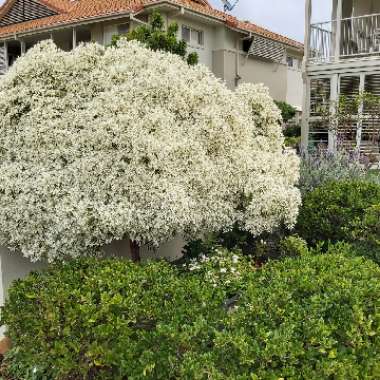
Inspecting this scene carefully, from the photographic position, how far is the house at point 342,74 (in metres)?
13.2

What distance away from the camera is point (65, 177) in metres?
4.10

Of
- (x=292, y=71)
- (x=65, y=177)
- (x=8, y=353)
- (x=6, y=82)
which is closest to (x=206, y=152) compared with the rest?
(x=65, y=177)

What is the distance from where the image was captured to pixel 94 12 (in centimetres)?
1930

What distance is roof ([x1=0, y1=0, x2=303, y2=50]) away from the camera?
18236 mm

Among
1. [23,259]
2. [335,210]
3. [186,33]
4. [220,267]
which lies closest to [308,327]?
[220,267]

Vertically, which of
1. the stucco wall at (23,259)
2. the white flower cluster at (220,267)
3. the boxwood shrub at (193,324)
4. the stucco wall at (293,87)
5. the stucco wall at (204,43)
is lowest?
the stucco wall at (23,259)

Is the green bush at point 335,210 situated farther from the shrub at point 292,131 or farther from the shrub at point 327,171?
the shrub at point 292,131

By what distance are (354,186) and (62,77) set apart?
340cm

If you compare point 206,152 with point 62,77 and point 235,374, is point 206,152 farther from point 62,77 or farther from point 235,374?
point 235,374

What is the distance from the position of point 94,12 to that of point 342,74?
10.6 meters

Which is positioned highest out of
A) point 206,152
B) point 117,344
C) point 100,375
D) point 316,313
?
point 206,152

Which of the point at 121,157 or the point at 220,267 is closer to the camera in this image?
the point at 121,157

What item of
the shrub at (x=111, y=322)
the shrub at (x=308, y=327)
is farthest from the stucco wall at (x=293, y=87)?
the shrub at (x=111, y=322)

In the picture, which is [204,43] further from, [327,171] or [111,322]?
[111,322]
